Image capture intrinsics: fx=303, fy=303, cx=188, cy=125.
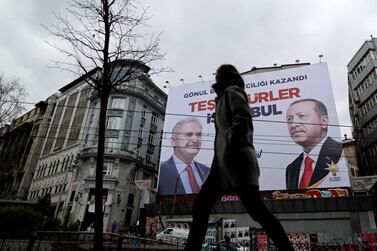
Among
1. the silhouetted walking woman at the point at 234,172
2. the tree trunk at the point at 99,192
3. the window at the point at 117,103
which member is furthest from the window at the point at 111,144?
the silhouetted walking woman at the point at 234,172

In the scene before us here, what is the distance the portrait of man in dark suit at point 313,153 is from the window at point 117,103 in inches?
893

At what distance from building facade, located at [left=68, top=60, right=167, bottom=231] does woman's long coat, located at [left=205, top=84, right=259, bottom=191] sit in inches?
1237

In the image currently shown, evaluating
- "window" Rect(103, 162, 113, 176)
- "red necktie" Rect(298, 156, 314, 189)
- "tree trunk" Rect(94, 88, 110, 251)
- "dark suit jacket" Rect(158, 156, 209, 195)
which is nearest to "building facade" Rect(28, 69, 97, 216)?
"window" Rect(103, 162, 113, 176)

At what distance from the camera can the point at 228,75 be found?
10.4ft

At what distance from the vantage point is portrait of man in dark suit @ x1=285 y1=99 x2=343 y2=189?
30.0 metres

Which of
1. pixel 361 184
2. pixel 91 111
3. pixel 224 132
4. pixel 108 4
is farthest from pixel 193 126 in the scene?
pixel 224 132

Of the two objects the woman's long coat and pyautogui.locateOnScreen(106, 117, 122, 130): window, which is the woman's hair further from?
pyautogui.locateOnScreen(106, 117, 122, 130): window

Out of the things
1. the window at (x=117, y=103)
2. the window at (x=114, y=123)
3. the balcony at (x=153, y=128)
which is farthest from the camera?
the balcony at (x=153, y=128)

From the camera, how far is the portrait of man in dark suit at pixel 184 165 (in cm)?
3506

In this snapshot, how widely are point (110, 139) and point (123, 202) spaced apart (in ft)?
27.6

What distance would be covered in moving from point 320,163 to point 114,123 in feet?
85.4

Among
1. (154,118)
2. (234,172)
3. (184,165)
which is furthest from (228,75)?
(154,118)

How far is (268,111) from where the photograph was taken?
115 feet

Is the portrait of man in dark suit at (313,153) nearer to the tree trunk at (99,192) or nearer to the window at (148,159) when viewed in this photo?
the window at (148,159)
